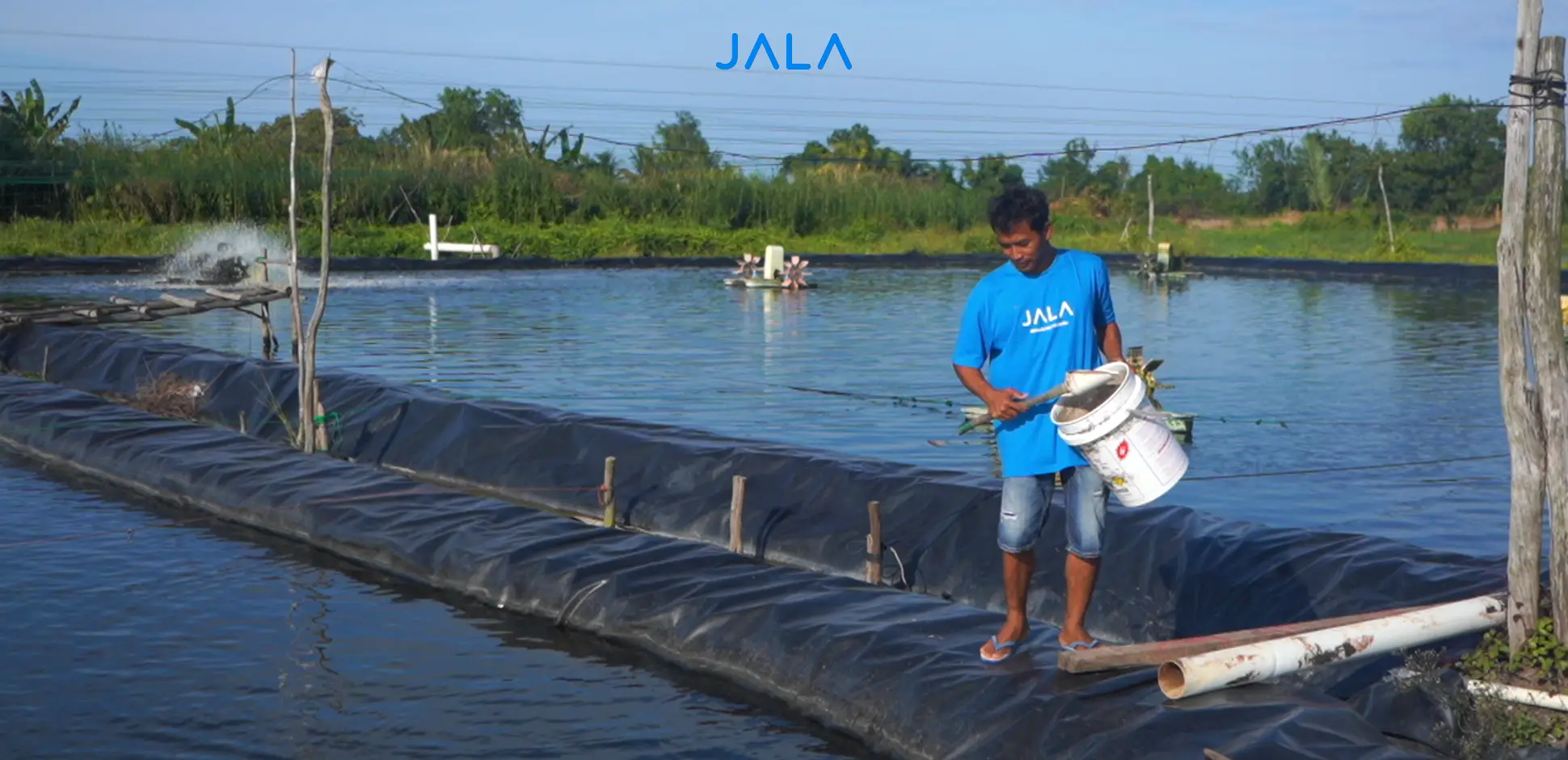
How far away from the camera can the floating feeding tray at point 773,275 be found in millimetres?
30984

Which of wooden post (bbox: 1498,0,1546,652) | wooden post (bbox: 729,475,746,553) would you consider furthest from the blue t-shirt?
wooden post (bbox: 729,475,746,553)

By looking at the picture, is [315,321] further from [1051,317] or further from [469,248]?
[469,248]

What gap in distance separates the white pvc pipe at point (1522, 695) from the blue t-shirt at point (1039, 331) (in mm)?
1404

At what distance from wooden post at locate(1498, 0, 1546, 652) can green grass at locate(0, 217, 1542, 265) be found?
33.0m

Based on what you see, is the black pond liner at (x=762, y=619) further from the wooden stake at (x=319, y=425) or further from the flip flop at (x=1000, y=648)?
the wooden stake at (x=319, y=425)

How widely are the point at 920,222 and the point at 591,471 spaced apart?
42.9m

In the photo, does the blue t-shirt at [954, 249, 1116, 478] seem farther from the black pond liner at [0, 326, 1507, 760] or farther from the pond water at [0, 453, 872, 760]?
the pond water at [0, 453, 872, 760]

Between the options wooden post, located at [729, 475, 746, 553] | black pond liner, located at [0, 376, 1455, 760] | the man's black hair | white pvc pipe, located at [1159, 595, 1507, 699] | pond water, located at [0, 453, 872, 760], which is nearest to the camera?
white pvc pipe, located at [1159, 595, 1507, 699]

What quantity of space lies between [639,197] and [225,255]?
19173 millimetres

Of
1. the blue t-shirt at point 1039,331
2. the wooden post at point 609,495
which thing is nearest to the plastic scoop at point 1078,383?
the blue t-shirt at point 1039,331

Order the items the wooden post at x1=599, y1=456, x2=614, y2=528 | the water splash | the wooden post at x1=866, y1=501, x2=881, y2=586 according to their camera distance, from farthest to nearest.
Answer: the water splash < the wooden post at x1=599, y1=456, x2=614, y2=528 < the wooden post at x1=866, y1=501, x2=881, y2=586

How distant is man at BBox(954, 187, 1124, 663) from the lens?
Result: 5.07 meters

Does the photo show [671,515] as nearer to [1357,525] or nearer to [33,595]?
[33,595]

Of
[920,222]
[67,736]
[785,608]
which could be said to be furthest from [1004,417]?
[920,222]
